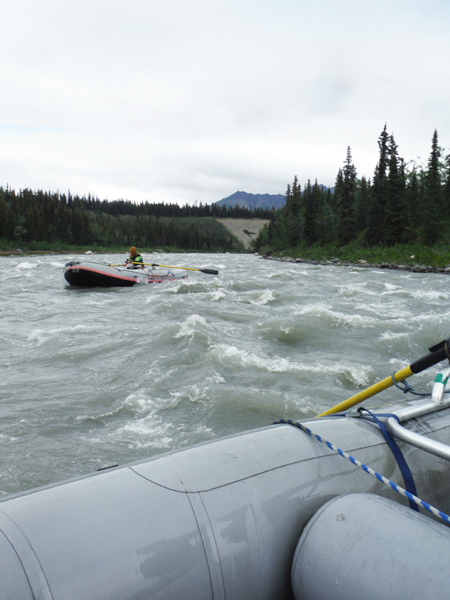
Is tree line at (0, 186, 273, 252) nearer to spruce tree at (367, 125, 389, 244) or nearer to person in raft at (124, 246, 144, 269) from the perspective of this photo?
spruce tree at (367, 125, 389, 244)

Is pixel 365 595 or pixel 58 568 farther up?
pixel 58 568

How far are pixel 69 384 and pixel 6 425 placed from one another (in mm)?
1178

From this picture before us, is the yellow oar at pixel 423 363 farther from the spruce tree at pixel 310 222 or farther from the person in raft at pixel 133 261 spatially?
the spruce tree at pixel 310 222

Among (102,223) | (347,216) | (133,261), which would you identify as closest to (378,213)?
(347,216)

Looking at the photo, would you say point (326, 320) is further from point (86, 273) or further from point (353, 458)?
point (86, 273)

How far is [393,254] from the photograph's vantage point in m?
35.5

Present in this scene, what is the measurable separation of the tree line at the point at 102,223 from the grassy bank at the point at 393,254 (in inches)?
2022

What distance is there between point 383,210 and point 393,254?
8423 millimetres

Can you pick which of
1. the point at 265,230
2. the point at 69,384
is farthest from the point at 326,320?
the point at 265,230

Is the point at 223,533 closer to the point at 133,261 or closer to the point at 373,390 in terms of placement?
the point at 373,390

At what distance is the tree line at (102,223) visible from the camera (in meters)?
72.6

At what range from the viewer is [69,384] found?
17.1 feet

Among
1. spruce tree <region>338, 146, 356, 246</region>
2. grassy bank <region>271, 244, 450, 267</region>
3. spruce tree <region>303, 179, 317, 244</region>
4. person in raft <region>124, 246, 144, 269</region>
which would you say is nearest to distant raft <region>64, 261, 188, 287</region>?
person in raft <region>124, 246, 144, 269</region>

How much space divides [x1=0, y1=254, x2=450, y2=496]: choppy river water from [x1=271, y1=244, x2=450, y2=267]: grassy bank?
21.5 m
